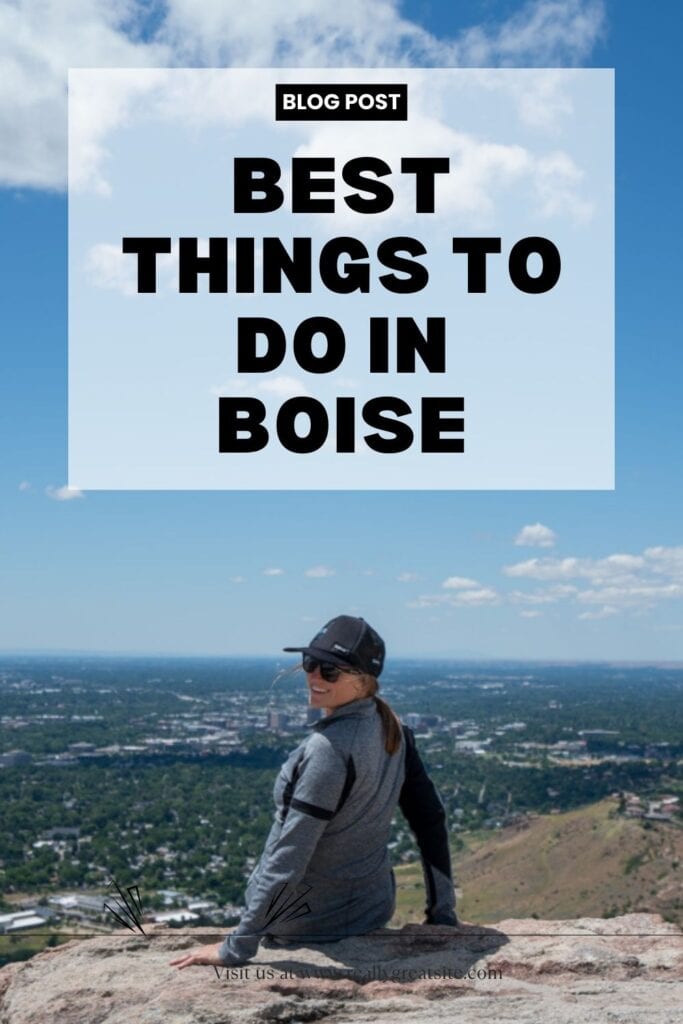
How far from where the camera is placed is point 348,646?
3.85 meters

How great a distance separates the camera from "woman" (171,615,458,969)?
3645 millimetres

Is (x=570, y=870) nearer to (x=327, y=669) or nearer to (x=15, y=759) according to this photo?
(x=327, y=669)

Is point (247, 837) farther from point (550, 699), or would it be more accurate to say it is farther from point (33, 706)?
point (550, 699)

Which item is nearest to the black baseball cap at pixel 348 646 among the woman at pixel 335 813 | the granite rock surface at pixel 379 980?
the woman at pixel 335 813

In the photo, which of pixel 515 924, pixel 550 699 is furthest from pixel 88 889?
pixel 550 699

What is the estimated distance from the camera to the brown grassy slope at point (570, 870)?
2338 cm

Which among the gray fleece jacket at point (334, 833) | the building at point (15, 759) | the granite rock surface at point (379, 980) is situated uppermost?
the gray fleece jacket at point (334, 833)

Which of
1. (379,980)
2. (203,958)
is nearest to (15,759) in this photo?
(203,958)

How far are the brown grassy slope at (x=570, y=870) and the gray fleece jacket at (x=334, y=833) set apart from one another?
15458mm

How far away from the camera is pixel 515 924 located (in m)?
4.41

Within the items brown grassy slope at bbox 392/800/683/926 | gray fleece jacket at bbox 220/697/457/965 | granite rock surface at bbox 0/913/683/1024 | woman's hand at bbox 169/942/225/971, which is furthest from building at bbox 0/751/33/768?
woman's hand at bbox 169/942/225/971

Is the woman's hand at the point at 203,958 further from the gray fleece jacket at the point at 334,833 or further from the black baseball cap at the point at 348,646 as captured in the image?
the black baseball cap at the point at 348,646

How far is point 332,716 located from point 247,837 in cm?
3340

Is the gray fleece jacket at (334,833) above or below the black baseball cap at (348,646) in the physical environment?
below
